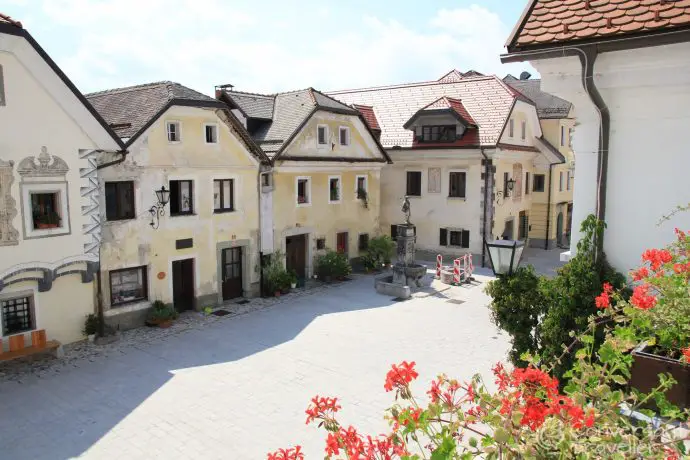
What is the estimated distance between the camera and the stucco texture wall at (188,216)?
1664cm

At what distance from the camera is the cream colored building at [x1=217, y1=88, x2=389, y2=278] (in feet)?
71.4

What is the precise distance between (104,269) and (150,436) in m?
7.14

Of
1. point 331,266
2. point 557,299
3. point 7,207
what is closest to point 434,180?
point 331,266

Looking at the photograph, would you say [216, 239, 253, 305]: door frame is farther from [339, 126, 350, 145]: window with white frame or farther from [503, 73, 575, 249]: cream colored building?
[503, 73, 575, 249]: cream colored building

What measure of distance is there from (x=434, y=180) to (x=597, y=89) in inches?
818

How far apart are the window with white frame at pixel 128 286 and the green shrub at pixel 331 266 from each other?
7.95 m

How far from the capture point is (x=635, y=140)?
682cm

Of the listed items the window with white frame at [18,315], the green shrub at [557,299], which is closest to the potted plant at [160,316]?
the window with white frame at [18,315]

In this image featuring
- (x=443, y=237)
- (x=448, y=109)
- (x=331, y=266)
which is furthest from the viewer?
(x=443, y=237)

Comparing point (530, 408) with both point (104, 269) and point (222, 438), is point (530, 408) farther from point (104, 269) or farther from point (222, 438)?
point (104, 269)

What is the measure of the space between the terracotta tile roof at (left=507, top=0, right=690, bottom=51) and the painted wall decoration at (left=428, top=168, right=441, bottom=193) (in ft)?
66.5

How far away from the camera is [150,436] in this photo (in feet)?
34.6

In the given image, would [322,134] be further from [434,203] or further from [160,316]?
[160,316]

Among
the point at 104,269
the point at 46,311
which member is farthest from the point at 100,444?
the point at 104,269
